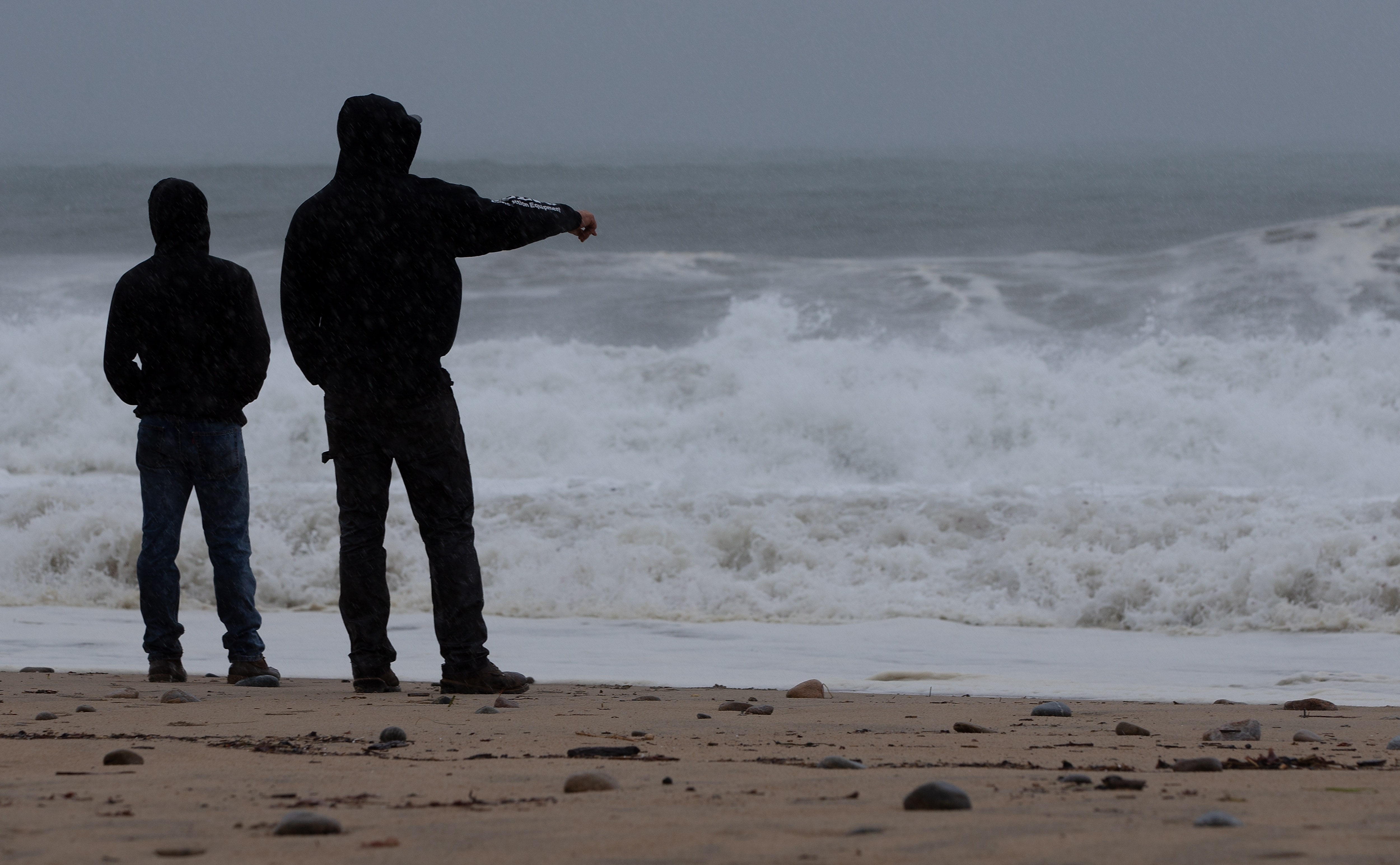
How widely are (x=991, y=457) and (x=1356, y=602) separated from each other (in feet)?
13.7

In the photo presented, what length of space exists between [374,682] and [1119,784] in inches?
91.5

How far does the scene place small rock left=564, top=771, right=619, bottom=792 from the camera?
2.05 m

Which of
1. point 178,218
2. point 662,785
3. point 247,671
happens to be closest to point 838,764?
point 662,785

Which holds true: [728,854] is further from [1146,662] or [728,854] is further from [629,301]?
[629,301]

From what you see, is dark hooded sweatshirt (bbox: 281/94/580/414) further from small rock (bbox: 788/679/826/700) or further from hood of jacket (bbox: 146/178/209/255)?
small rock (bbox: 788/679/826/700)

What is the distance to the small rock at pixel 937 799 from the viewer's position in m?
1.85

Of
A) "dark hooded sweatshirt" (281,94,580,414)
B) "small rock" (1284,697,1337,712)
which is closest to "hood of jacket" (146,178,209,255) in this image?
"dark hooded sweatshirt" (281,94,580,414)

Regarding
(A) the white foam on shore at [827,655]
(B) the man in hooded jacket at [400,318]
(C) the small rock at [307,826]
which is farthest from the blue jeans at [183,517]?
(C) the small rock at [307,826]

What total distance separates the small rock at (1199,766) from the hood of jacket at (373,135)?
241 centimetres

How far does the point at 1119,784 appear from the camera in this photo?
2.07m

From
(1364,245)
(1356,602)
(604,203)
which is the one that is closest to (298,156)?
(604,203)

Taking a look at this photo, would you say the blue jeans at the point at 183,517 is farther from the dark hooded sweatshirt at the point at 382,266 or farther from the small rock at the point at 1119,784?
the small rock at the point at 1119,784

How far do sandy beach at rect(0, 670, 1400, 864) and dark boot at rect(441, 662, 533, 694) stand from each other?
6 cm

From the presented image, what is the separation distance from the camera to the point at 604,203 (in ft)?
74.7
